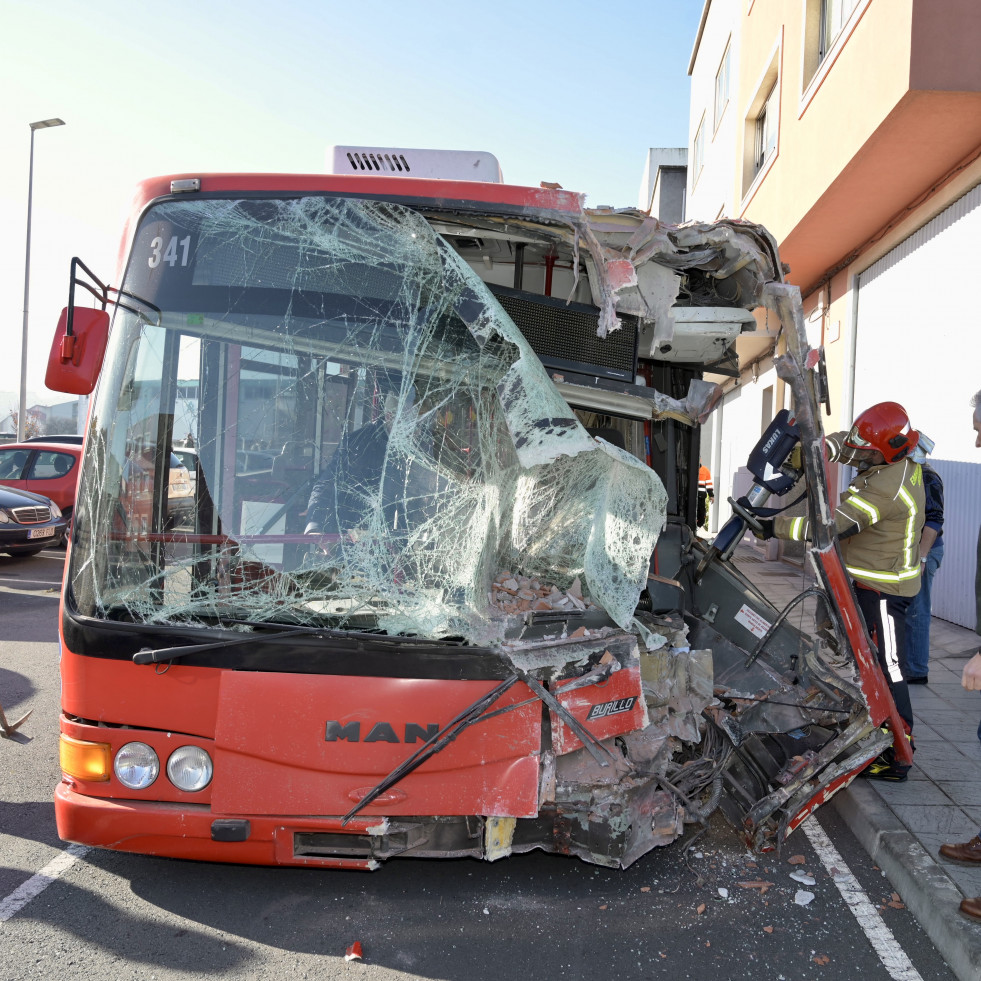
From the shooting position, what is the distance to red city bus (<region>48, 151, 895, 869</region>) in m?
2.92

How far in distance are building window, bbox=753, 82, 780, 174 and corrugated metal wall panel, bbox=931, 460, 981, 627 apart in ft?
21.2

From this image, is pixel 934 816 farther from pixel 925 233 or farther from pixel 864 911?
pixel 925 233

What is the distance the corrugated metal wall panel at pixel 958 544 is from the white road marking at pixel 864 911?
15.5ft

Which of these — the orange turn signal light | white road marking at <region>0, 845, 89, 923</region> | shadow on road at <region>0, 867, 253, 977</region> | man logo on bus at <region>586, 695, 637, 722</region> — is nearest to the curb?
man logo on bus at <region>586, 695, 637, 722</region>

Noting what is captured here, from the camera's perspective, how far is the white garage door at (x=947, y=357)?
25.6 ft

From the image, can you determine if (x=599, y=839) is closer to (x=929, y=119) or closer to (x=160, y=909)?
(x=160, y=909)

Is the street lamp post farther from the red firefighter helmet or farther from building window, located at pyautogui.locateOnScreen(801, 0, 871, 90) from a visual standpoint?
the red firefighter helmet

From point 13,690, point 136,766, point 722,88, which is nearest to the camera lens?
point 136,766

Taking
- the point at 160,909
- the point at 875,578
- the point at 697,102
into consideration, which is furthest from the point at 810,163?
the point at 697,102

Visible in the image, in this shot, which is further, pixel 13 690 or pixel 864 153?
pixel 864 153

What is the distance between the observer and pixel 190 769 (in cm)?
296

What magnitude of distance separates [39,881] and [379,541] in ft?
6.36

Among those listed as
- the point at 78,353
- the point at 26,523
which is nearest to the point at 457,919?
the point at 78,353

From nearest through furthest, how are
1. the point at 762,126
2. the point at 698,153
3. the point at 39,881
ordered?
the point at 39,881, the point at 762,126, the point at 698,153
